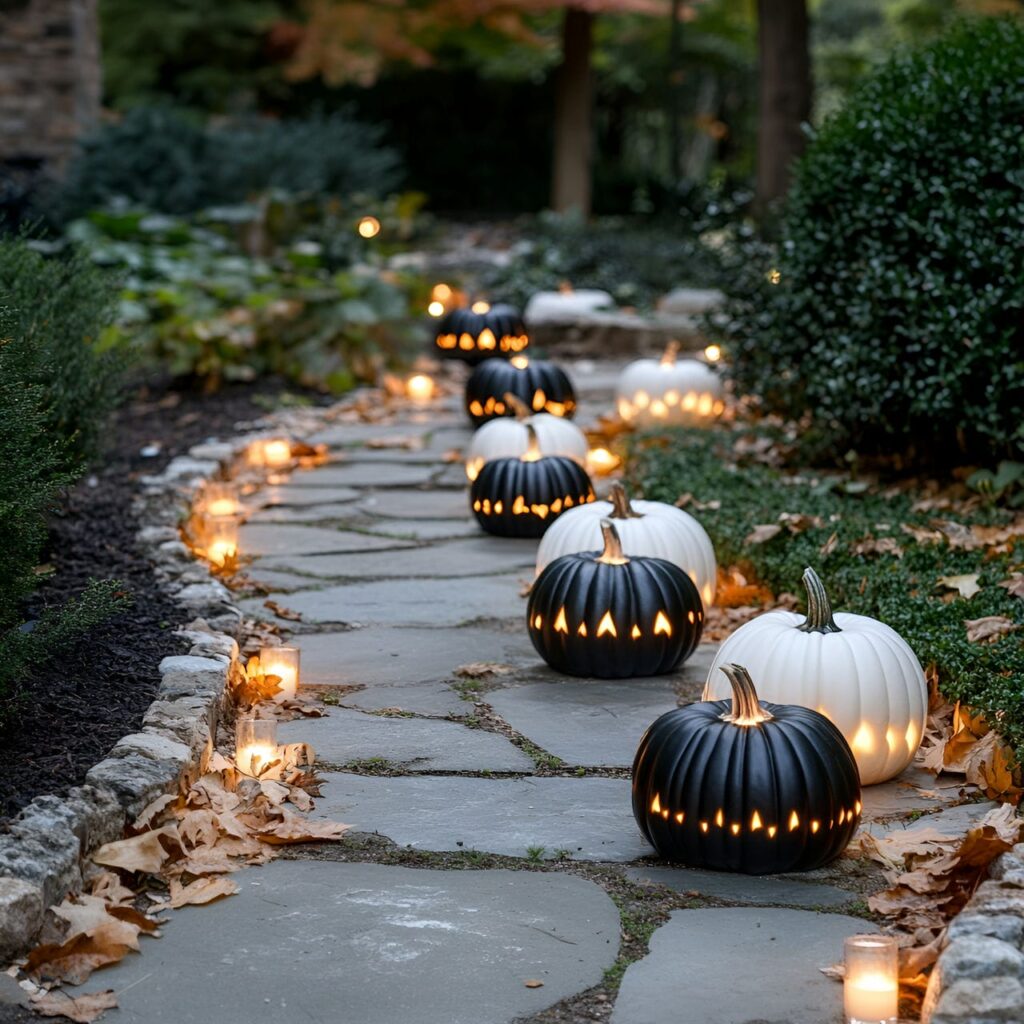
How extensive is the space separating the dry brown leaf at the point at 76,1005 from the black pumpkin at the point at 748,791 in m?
1.25

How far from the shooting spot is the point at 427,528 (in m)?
6.95

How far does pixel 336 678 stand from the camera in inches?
183

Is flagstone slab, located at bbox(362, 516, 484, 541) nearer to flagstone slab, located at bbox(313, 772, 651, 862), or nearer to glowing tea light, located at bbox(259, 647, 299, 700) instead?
glowing tea light, located at bbox(259, 647, 299, 700)

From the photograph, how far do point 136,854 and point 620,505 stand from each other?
7.95 ft

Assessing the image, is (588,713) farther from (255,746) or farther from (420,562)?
(420,562)

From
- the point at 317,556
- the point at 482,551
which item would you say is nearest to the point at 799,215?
the point at 482,551

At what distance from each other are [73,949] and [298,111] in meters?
20.9

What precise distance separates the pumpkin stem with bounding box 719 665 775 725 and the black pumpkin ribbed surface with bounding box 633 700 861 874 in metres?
0.02

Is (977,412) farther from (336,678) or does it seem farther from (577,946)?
(577,946)

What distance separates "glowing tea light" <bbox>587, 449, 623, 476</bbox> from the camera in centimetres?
789

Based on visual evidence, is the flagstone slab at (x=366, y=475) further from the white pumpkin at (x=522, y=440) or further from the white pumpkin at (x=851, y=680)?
the white pumpkin at (x=851, y=680)

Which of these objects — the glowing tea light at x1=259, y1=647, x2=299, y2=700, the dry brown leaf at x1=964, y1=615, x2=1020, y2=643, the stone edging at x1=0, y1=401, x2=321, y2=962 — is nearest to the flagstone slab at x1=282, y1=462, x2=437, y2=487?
the stone edging at x1=0, y1=401, x2=321, y2=962

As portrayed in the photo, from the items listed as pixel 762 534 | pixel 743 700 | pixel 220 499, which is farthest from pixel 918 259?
pixel 743 700

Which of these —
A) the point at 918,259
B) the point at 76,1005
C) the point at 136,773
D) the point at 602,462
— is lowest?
the point at 76,1005
